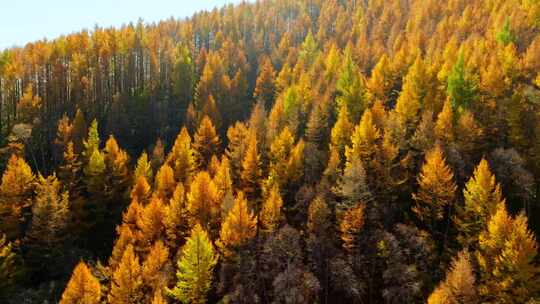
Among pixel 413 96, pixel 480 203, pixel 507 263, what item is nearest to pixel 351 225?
pixel 480 203

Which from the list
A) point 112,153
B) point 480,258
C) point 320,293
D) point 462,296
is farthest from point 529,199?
point 112,153

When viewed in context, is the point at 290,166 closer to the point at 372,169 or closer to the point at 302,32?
the point at 372,169

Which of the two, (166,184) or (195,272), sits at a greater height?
(166,184)

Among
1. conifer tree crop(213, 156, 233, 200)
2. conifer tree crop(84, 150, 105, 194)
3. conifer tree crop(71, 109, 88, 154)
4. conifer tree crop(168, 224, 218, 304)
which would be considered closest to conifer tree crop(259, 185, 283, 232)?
conifer tree crop(213, 156, 233, 200)

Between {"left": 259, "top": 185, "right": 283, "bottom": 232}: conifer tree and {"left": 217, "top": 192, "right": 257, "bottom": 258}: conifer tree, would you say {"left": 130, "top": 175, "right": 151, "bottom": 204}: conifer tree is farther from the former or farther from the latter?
{"left": 259, "top": 185, "right": 283, "bottom": 232}: conifer tree

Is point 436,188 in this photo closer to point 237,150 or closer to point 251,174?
point 251,174
